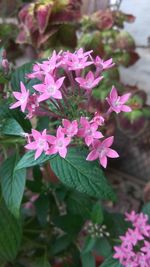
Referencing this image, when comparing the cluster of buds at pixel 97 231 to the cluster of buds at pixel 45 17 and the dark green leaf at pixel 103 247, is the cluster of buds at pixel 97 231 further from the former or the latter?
the cluster of buds at pixel 45 17

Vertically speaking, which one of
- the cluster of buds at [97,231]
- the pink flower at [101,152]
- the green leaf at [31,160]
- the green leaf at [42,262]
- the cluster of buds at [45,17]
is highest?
the pink flower at [101,152]

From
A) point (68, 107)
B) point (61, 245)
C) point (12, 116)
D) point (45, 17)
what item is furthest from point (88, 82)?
point (45, 17)

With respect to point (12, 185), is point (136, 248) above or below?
below

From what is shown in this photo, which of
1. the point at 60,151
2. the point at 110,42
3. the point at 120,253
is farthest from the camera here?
the point at 110,42

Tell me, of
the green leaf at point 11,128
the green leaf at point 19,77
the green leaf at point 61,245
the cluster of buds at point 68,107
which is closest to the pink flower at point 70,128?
the cluster of buds at point 68,107

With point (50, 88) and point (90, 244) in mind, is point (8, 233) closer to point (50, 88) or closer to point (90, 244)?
point (90, 244)

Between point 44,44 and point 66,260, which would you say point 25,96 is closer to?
point 66,260
